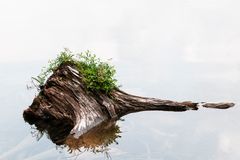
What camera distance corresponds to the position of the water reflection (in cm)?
2319

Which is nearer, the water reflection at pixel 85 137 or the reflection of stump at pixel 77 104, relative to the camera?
the water reflection at pixel 85 137

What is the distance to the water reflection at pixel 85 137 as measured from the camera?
23188mm

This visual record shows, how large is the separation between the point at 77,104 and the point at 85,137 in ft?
18.3

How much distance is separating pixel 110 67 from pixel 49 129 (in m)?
6.28

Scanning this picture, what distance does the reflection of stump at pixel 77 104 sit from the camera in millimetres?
30703

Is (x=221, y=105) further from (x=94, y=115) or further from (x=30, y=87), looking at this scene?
(x=30, y=87)

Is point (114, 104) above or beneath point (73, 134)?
above

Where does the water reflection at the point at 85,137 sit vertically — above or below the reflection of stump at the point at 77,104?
below

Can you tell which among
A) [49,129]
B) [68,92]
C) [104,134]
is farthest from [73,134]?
[68,92]

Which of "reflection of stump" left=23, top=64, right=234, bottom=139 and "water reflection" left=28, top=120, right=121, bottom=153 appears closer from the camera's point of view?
"water reflection" left=28, top=120, right=121, bottom=153

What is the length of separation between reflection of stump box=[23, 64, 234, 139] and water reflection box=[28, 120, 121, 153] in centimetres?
70

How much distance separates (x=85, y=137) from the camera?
25578mm

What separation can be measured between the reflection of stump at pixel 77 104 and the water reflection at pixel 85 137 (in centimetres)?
70

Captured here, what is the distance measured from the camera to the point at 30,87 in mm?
34000
